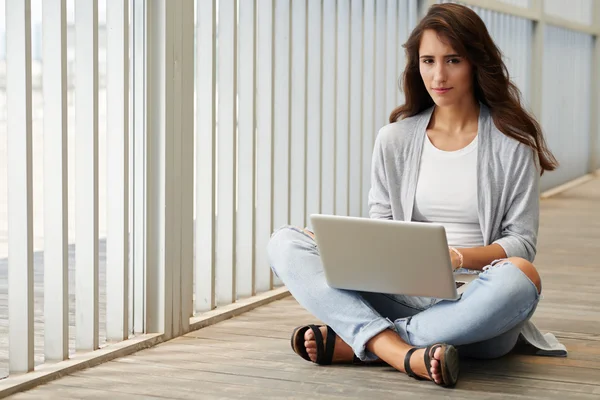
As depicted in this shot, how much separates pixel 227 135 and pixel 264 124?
0.83ft

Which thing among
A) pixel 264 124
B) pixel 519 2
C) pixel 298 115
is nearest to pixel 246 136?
pixel 264 124

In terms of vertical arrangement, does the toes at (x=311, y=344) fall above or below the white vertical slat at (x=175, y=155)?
below

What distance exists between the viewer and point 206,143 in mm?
2924

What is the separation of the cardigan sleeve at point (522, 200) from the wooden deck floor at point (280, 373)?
0.96 feet

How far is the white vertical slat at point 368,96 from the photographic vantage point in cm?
404

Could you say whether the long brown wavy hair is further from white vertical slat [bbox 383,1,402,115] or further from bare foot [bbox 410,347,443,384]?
white vertical slat [bbox 383,1,402,115]

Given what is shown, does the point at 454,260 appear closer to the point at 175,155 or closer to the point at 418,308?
the point at 418,308

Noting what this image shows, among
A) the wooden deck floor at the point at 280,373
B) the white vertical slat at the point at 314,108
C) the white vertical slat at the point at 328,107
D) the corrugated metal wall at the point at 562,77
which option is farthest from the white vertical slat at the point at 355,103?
the corrugated metal wall at the point at 562,77

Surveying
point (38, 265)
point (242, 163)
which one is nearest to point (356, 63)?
point (242, 163)

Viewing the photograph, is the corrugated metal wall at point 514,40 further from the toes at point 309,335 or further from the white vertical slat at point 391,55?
the toes at point 309,335

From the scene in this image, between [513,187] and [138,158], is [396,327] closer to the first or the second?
[513,187]

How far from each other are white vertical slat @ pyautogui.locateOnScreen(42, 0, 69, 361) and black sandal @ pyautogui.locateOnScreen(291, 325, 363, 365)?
56 cm

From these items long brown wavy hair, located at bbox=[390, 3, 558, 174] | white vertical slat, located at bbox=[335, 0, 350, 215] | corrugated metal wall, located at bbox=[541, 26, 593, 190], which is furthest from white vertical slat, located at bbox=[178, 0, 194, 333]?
corrugated metal wall, located at bbox=[541, 26, 593, 190]

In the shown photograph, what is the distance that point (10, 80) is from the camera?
215cm
